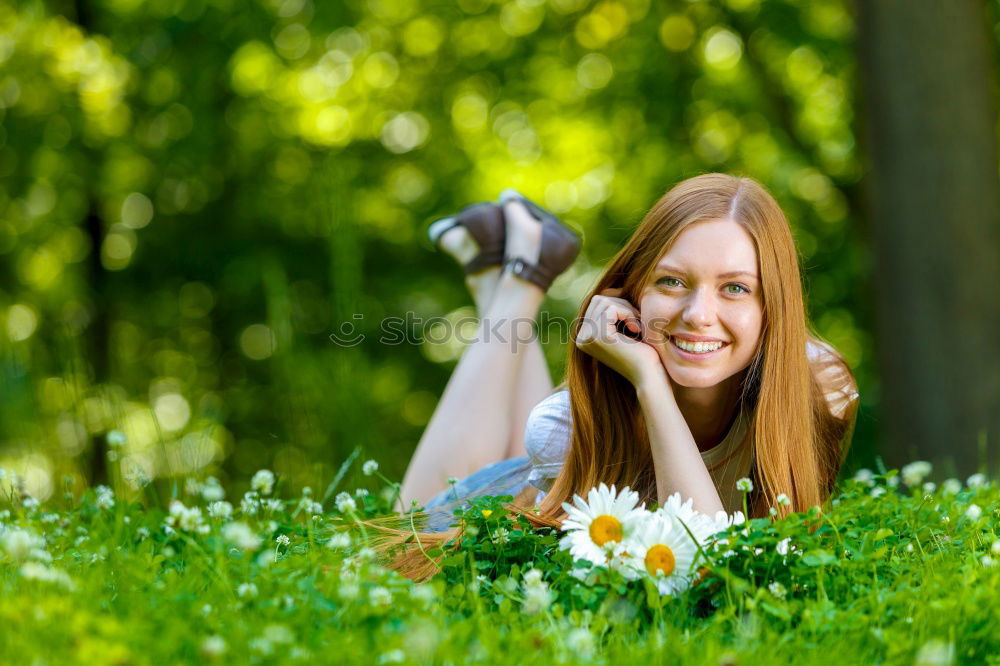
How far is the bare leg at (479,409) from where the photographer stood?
12.0 ft

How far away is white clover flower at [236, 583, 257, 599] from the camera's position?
1712 millimetres

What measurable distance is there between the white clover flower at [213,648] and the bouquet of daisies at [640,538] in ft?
2.62

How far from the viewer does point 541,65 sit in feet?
29.5

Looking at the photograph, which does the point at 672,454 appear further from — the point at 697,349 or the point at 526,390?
the point at 526,390

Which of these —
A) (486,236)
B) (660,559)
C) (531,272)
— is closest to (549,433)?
(660,559)

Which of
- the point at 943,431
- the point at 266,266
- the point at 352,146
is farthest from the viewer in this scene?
the point at 352,146

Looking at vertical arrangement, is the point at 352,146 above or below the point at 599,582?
above

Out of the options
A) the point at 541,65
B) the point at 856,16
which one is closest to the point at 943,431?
the point at 856,16

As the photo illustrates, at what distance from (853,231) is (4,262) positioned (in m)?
7.93

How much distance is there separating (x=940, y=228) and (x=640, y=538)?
4.20m

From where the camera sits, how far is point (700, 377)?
104 inches

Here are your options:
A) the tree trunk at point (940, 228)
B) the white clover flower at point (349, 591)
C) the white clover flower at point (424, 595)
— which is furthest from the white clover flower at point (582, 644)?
the tree trunk at point (940, 228)

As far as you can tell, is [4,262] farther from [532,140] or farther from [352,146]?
[532,140]

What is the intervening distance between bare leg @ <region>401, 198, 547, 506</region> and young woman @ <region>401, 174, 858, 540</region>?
67 centimetres
